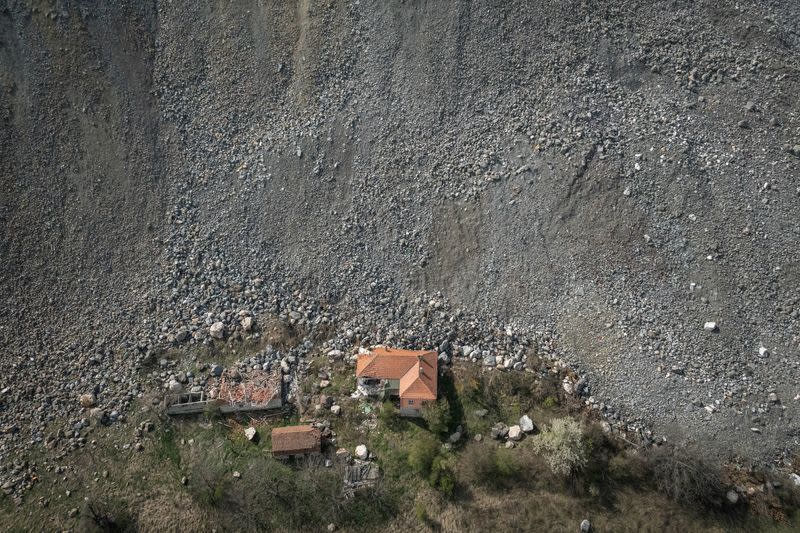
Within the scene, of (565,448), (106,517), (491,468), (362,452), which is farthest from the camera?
(362,452)

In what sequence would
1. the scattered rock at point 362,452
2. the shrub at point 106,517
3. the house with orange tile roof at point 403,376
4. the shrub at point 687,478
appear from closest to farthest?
the shrub at point 687,478 → the shrub at point 106,517 → the house with orange tile roof at point 403,376 → the scattered rock at point 362,452

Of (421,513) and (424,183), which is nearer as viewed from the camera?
(421,513)

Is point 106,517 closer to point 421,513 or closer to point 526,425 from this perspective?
point 421,513

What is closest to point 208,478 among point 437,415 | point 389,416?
point 389,416

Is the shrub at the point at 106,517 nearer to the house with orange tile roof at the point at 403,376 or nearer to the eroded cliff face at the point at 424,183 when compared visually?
the eroded cliff face at the point at 424,183

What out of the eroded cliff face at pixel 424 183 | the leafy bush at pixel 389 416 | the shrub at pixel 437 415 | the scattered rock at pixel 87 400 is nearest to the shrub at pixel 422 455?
the shrub at pixel 437 415

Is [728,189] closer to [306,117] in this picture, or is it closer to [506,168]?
[506,168]

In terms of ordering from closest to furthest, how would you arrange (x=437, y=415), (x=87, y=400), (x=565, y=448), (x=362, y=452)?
(x=565, y=448) → (x=437, y=415) → (x=362, y=452) → (x=87, y=400)

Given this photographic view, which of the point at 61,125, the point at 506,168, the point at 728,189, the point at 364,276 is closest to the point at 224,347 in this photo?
the point at 364,276
